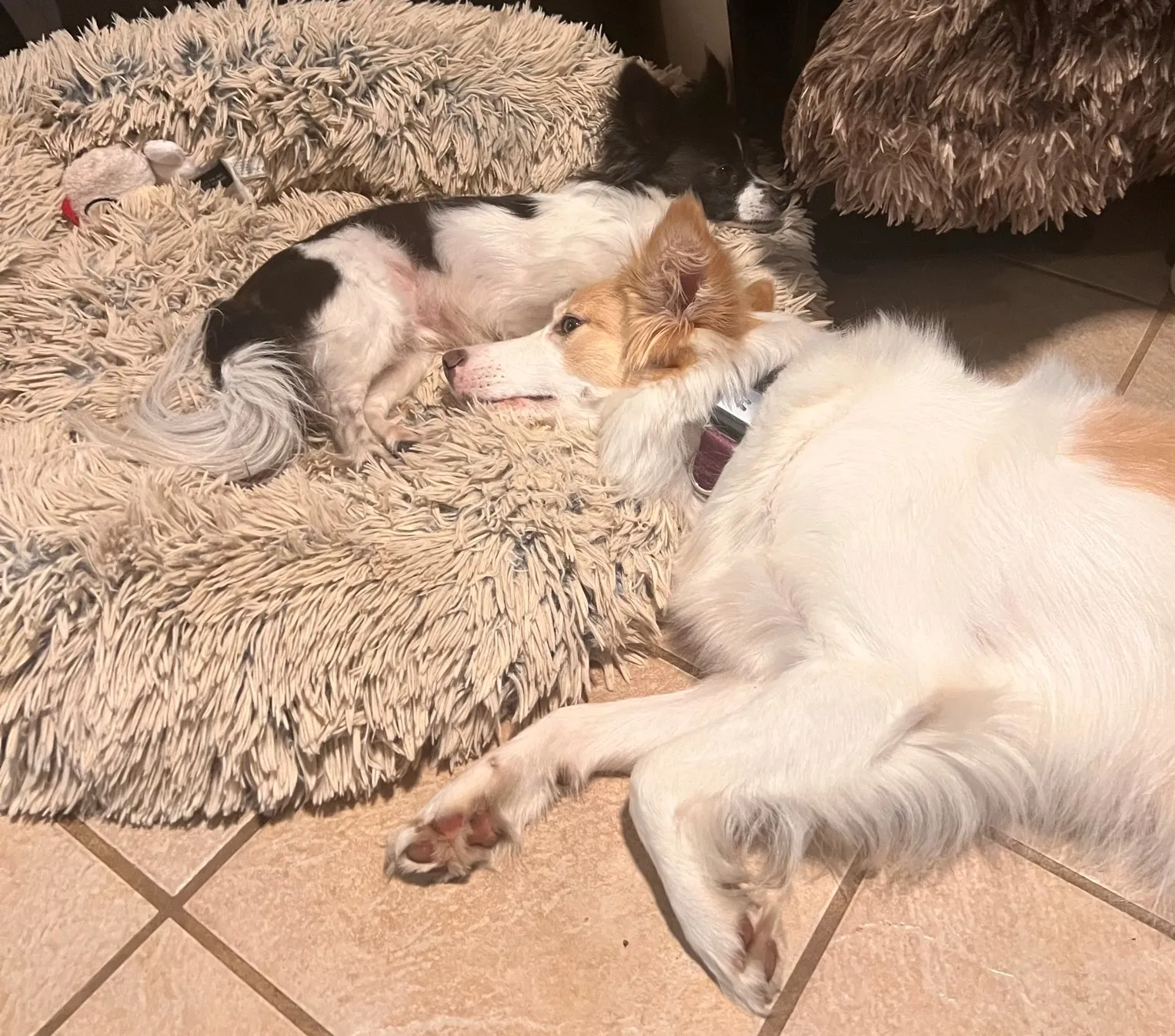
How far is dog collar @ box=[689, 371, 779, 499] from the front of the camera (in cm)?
136

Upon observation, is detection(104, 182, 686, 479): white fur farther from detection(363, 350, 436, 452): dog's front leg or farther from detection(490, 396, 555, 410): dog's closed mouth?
detection(490, 396, 555, 410): dog's closed mouth

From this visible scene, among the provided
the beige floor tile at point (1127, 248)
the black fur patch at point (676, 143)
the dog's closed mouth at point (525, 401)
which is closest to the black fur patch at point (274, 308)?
the dog's closed mouth at point (525, 401)

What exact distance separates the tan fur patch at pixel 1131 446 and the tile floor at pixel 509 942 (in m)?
0.52

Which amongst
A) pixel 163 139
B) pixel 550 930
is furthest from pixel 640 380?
pixel 163 139

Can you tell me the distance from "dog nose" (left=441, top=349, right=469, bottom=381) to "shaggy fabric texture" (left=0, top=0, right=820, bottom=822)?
0.28 feet

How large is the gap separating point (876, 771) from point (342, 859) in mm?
728

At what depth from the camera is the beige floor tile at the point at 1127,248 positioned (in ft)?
6.43

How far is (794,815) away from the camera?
1.13m

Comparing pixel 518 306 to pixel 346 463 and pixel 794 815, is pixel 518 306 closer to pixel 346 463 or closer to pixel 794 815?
pixel 346 463

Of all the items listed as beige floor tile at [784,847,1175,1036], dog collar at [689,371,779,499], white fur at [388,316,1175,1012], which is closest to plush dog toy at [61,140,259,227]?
dog collar at [689,371,779,499]

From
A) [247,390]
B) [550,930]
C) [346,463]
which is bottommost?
[550,930]

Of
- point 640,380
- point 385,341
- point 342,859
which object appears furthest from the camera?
point 385,341

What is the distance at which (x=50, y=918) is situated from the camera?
1.19 meters

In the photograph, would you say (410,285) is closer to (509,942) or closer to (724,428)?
(724,428)
